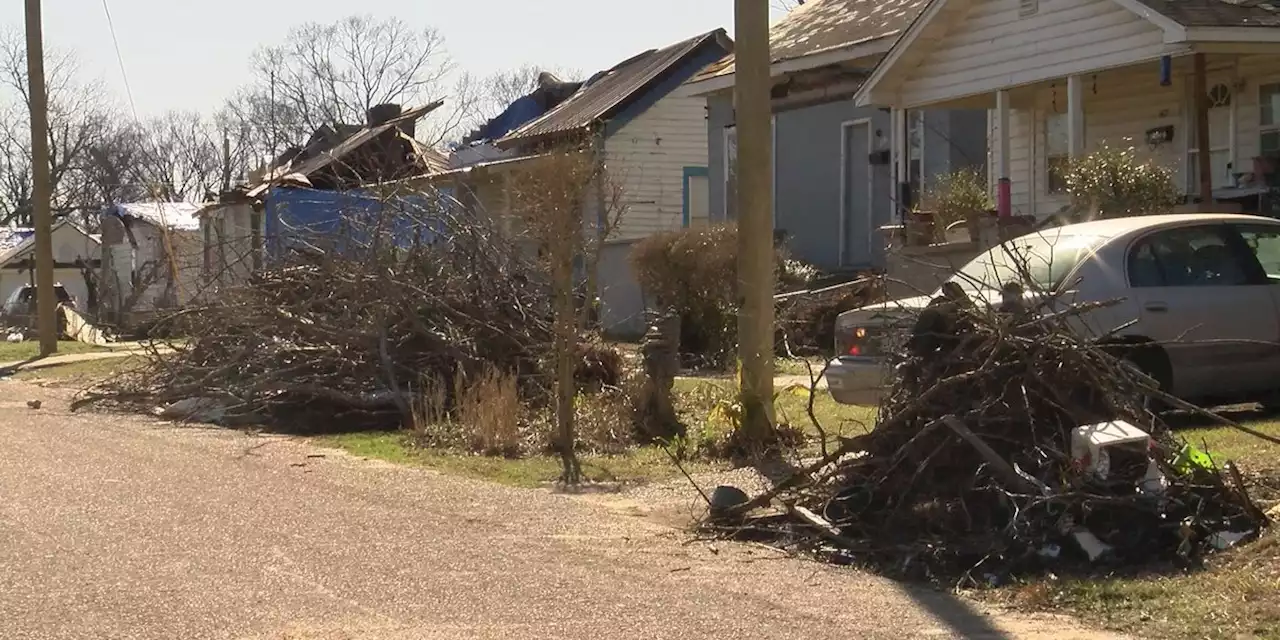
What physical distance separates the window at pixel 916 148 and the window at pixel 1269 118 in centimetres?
548

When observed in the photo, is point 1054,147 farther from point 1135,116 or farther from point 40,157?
point 40,157

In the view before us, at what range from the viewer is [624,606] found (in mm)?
6566

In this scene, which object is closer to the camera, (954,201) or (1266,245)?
(1266,245)

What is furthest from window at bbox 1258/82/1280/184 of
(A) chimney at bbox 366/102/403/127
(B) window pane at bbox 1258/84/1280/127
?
(A) chimney at bbox 366/102/403/127

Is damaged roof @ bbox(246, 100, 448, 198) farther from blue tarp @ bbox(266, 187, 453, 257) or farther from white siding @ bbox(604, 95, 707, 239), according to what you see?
blue tarp @ bbox(266, 187, 453, 257)

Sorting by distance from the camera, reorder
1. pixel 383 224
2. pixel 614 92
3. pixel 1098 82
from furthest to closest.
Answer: pixel 614 92
pixel 1098 82
pixel 383 224

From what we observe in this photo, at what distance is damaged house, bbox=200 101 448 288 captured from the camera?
17359mm

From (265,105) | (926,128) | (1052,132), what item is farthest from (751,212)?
(265,105)

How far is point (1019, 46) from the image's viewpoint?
1883 cm

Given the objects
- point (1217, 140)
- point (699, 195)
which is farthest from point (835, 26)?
point (699, 195)

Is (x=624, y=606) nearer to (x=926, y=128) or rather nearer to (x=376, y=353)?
(x=376, y=353)

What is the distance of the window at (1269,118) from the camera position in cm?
1745

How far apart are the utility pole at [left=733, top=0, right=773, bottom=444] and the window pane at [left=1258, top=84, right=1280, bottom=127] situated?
29.6 ft

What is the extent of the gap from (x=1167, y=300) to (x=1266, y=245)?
4.78 ft
